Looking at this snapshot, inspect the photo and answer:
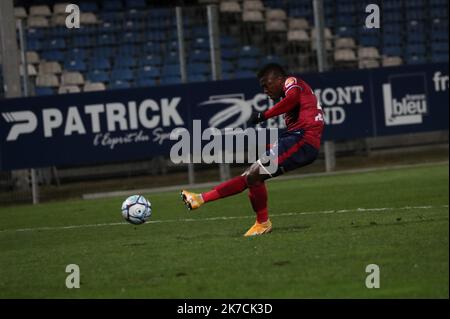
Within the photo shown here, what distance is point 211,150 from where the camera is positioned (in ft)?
74.6

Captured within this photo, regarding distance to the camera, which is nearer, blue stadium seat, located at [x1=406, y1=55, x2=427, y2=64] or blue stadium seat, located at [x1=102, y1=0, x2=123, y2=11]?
blue stadium seat, located at [x1=406, y1=55, x2=427, y2=64]

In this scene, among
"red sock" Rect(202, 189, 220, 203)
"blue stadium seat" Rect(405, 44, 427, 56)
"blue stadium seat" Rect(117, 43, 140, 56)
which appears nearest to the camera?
"red sock" Rect(202, 189, 220, 203)

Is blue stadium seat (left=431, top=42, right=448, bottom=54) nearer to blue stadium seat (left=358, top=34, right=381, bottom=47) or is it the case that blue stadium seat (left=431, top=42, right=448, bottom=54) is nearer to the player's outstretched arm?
blue stadium seat (left=358, top=34, right=381, bottom=47)

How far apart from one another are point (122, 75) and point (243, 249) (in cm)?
1571

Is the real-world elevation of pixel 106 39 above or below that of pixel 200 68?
above

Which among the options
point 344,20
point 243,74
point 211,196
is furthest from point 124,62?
point 211,196

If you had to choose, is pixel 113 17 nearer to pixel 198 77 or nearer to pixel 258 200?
pixel 198 77

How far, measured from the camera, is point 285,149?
41.3 feet

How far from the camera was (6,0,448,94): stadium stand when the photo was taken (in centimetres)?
2511

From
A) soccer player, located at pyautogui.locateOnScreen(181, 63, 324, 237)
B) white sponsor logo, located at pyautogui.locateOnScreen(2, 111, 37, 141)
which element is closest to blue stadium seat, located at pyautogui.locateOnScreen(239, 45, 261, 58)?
white sponsor logo, located at pyautogui.locateOnScreen(2, 111, 37, 141)

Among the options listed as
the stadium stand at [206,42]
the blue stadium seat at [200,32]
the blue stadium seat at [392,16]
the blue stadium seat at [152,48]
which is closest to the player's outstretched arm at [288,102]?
the stadium stand at [206,42]

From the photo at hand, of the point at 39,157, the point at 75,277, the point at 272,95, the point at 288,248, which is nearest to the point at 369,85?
the point at 39,157
